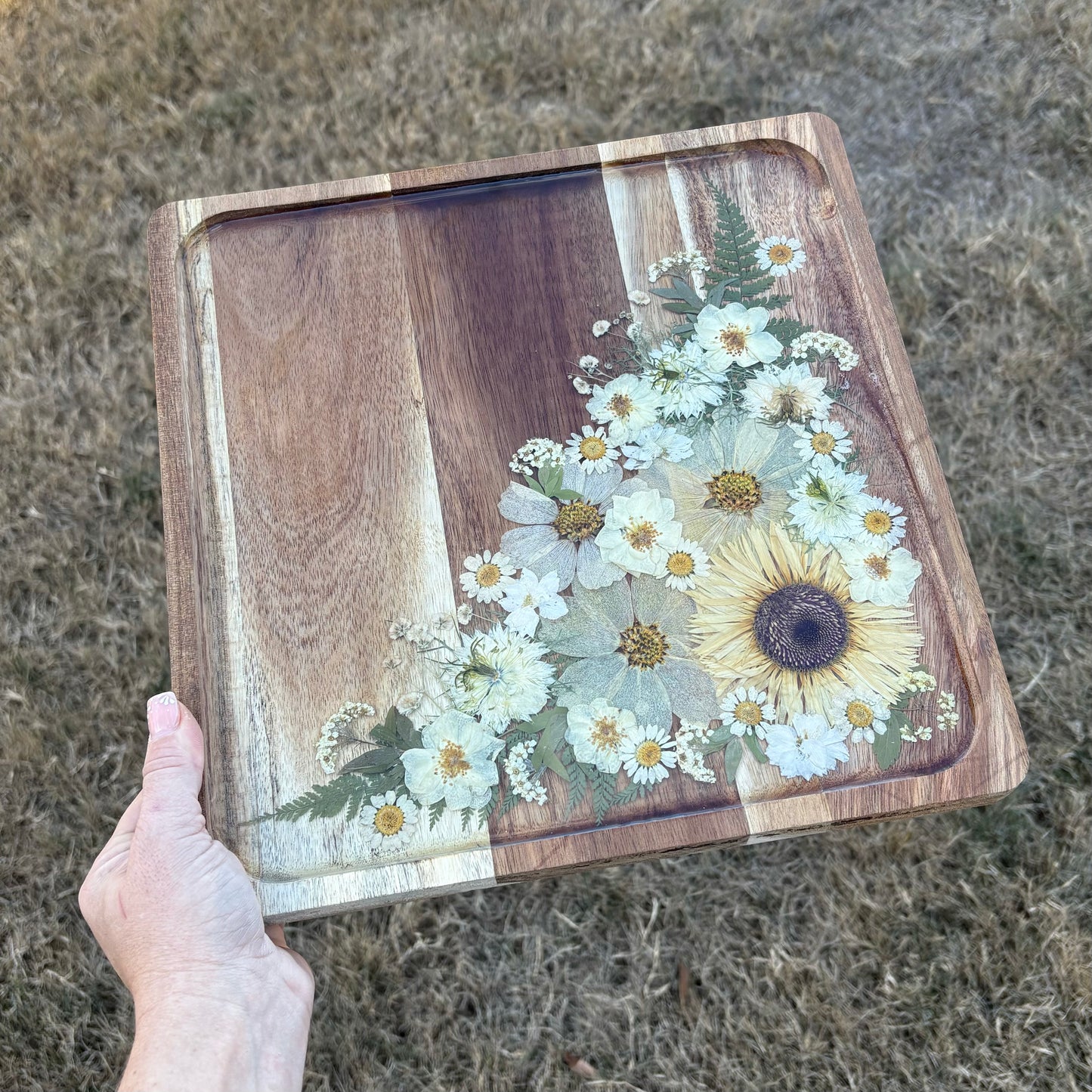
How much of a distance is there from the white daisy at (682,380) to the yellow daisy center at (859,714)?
1.24 ft

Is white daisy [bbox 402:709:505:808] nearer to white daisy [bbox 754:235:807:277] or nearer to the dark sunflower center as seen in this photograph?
the dark sunflower center

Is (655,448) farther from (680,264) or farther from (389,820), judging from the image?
(389,820)

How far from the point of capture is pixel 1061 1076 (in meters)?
1.27

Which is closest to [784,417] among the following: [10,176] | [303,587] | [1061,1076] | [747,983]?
[303,587]

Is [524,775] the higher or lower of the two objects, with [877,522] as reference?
lower

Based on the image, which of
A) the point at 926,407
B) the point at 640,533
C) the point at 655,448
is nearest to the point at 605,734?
the point at 640,533

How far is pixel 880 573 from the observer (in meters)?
1.02

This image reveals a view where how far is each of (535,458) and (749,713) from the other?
371 millimetres

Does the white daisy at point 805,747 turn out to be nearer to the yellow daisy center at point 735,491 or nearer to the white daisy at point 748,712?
the white daisy at point 748,712

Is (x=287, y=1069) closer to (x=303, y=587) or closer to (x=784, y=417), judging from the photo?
(x=303, y=587)

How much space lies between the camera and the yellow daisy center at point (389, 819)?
941 mm

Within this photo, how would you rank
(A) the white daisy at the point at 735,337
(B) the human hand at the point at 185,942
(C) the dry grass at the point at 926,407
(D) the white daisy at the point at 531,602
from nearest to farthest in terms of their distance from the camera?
(B) the human hand at the point at 185,942, (D) the white daisy at the point at 531,602, (A) the white daisy at the point at 735,337, (C) the dry grass at the point at 926,407

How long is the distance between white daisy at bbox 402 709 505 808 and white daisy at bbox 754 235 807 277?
0.66m

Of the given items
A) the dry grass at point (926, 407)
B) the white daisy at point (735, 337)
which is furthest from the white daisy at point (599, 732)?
the dry grass at point (926, 407)
